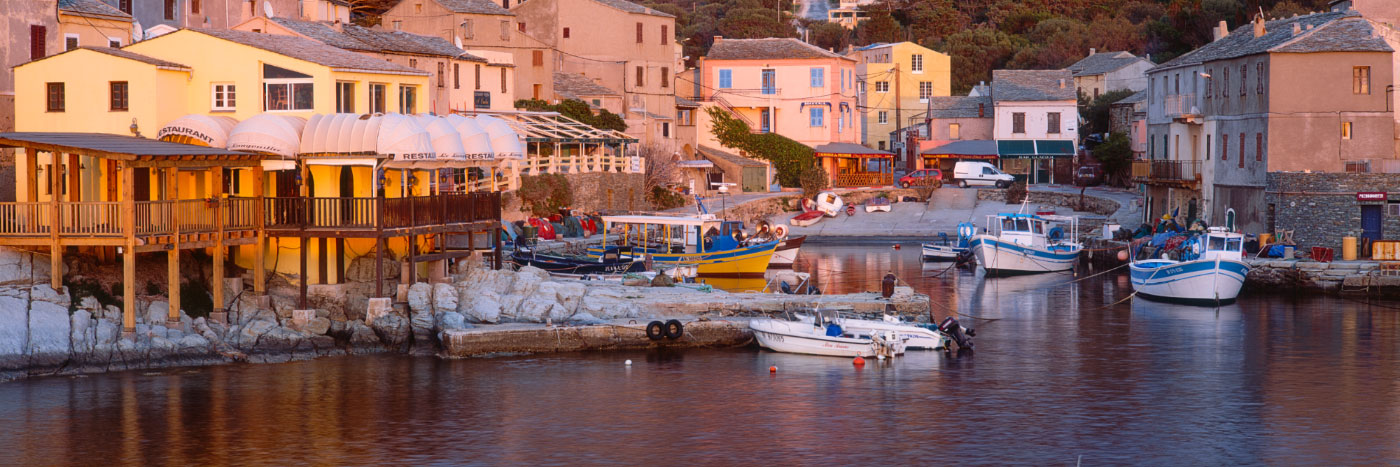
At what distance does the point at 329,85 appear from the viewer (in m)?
36.7

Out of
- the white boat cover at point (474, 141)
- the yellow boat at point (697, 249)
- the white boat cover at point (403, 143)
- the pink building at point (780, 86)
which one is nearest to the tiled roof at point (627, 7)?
the pink building at point (780, 86)

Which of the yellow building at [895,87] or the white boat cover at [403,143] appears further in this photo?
the yellow building at [895,87]

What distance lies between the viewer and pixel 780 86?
8619cm

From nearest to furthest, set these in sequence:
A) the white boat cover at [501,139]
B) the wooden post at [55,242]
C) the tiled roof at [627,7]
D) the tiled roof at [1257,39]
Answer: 1. the wooden post at [55,242]
2. the white boat cover at [501,139]
3. the tiled roof at [1257,39]
4. the tiled roof at [627,7]

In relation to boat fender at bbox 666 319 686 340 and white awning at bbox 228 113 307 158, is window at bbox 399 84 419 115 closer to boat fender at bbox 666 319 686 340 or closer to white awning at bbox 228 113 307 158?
white awning at bbox 228 113 307 158

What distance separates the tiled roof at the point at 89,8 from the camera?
47.9 metres

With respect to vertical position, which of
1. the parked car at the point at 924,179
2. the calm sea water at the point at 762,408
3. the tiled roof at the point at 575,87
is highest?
the tiled roof at the point at 575,87

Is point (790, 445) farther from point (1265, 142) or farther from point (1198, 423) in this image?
point (1265, 142)

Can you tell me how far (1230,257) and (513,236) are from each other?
81.2ft

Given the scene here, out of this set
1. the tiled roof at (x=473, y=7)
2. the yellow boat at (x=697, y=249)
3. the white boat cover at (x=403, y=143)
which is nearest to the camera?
the white boat cover at (x=403, y=143)

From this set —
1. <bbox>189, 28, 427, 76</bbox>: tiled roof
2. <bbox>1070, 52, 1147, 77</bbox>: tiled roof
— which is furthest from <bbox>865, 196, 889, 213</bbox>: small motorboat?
<bbox>189, 28, 427, 76</bbox>: tiled roof

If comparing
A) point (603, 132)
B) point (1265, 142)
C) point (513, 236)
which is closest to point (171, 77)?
point (513, 236)

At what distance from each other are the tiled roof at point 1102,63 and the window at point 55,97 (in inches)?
2768

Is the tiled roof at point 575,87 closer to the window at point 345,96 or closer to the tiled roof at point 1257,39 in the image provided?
the tiled roof at point 1257,39
